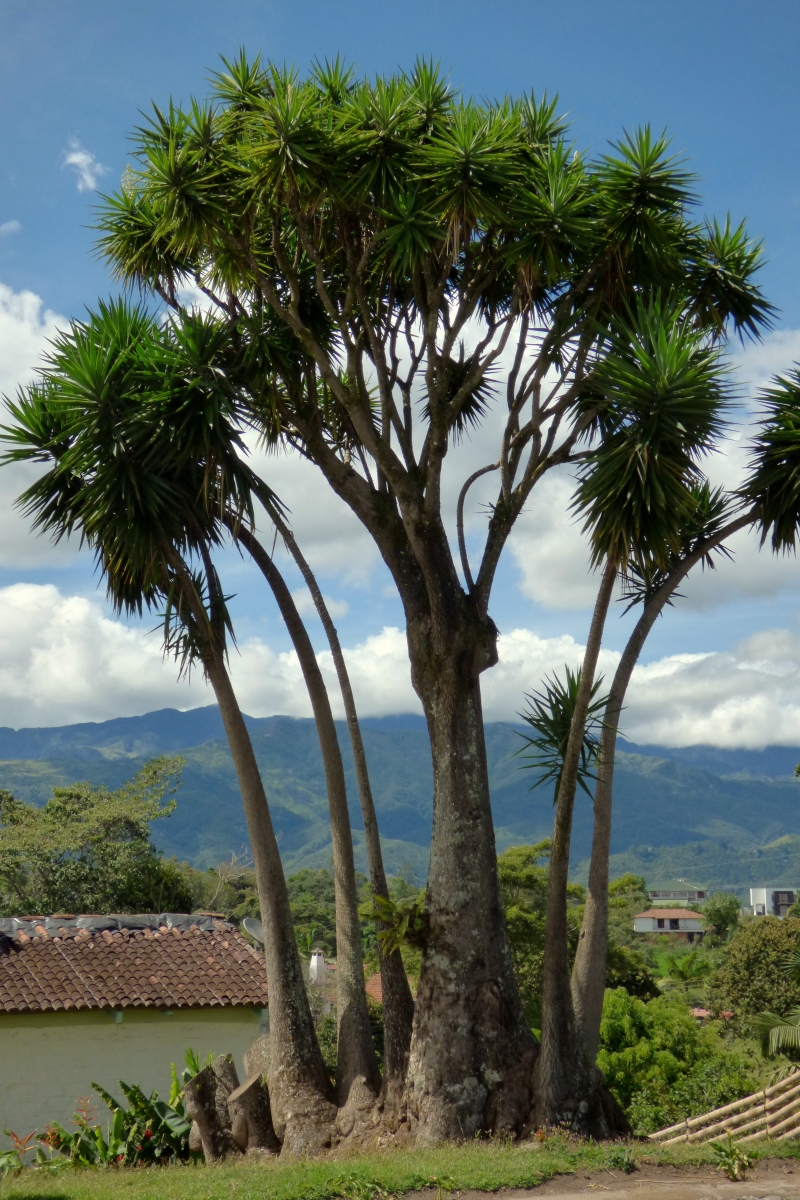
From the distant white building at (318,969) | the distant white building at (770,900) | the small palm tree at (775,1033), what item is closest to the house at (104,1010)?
the small palm tree at (775,1033)

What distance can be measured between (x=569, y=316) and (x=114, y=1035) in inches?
523

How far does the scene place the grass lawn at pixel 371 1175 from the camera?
24.1ft

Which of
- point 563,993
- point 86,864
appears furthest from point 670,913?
point 563,993

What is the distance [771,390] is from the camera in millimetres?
10516

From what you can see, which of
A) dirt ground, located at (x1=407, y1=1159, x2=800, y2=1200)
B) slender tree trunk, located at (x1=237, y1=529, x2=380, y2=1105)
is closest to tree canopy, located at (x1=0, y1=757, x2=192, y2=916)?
slender tree trunk, located at (x1=237, y1=529, x2=380, y2=1105)

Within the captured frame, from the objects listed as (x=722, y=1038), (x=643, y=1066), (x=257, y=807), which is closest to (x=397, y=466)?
(x=257, y=807)

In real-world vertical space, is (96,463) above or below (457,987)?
above

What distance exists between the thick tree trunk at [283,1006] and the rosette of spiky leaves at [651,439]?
4.17 meters

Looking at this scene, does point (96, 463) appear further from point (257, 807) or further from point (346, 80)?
point (346, 80)

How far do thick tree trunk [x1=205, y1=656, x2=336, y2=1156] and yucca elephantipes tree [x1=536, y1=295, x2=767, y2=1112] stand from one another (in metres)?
2.29

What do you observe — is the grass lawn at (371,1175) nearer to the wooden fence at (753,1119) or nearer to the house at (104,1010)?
the wooden fence at (753,1119)

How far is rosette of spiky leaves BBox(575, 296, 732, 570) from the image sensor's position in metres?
9.10

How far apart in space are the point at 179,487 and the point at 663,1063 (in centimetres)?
1747

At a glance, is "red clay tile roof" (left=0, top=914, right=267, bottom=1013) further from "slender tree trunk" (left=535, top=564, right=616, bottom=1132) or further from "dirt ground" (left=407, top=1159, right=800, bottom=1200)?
"dirt ground" (left=407, top=1159, right=800, bottom=1200)
